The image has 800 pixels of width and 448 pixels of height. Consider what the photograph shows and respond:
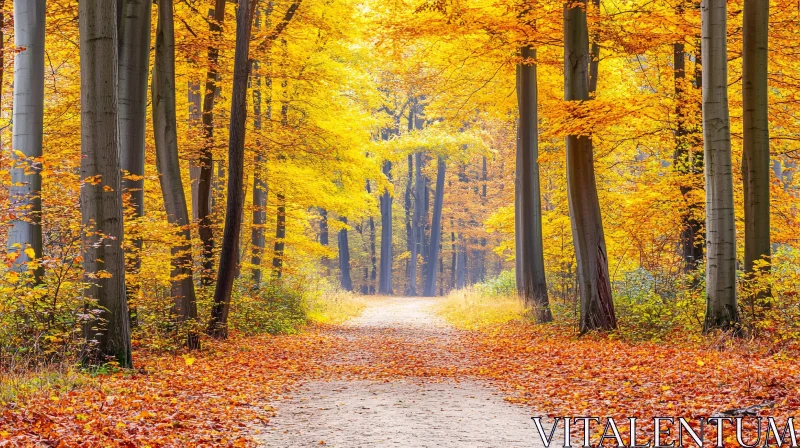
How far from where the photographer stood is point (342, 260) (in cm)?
4266

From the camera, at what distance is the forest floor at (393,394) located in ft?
19.1

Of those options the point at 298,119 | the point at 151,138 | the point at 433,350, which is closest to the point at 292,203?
the point at 298,119

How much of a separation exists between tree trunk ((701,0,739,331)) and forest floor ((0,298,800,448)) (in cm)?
78

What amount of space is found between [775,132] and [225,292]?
11.4 m

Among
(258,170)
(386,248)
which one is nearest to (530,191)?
(258,170)

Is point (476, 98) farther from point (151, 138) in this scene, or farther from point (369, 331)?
point (151, 138)

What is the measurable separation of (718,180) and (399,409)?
6069 mm

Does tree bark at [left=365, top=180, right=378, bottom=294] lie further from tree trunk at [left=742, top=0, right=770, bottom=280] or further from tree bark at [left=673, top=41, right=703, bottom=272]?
tree trunk at [left=742, top=0, right=770, bottom=280]

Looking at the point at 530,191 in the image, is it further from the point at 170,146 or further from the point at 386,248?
the point at 386,248

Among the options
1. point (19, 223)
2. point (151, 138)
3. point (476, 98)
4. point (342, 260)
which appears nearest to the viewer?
point (19, 223)

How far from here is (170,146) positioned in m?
12.0

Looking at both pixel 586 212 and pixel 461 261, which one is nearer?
pixel 586 212

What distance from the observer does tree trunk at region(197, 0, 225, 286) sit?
45.1 ft

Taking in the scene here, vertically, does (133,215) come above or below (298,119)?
below
